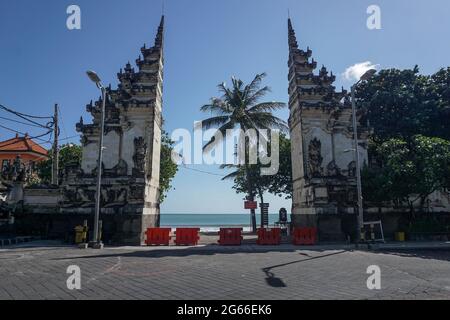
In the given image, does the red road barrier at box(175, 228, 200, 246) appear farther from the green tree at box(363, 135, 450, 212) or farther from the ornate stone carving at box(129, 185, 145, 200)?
the green tree at box(363, 135, 450, 212)

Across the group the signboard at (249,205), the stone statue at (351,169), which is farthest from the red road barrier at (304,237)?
the signboard at (249,205)

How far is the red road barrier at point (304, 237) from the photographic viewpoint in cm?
1870

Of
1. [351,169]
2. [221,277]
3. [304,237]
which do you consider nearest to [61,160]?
[304,237]

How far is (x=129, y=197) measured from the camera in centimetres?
2005

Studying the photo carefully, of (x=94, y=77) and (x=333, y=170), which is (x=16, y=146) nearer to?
(x=94, y=77)

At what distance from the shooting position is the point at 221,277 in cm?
896

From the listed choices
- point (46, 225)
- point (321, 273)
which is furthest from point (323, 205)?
point (46, 225)

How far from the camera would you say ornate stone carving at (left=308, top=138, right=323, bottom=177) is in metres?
21.2

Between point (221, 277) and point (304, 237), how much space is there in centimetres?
1087

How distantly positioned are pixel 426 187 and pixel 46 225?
2305 centimetres

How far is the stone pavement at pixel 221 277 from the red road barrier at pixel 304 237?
5.20m

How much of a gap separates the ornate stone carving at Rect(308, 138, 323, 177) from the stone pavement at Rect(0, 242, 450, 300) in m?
8.39
